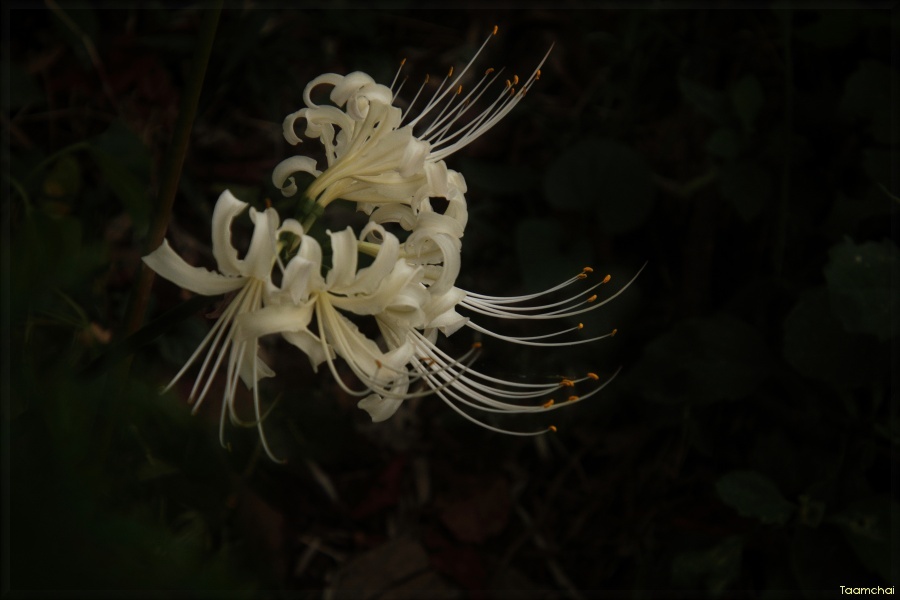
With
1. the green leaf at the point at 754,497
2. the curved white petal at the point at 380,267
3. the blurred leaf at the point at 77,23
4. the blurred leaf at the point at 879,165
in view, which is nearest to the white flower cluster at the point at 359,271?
the curved white petal at the point at 380,267

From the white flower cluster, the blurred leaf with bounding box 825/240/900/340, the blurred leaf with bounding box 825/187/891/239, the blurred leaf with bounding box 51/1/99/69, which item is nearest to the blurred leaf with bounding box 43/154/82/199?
the blurred leaf with bounding box 51/1/99/69

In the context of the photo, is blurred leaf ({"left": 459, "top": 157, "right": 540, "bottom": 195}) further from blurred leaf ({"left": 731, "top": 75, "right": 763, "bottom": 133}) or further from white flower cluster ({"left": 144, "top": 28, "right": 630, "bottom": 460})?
white flower cluster ({"left": 144, "top": 28, "right": 630, "bottom": 460})

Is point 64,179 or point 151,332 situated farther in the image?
point 64,179

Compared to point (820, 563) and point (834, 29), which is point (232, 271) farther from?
point (834, 29)

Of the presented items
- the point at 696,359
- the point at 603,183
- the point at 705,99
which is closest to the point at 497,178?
the point at 603,183

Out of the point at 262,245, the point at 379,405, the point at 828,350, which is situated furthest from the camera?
the point at 828,350

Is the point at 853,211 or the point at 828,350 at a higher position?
the point at 853,211

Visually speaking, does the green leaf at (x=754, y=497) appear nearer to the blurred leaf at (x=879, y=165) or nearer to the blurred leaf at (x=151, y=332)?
the blurred leaf at (x=879, y=165)
